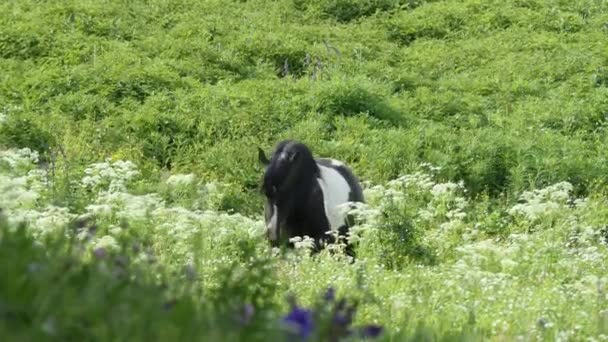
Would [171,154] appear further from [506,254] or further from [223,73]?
[506,254]

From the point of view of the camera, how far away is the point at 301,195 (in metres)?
10.2

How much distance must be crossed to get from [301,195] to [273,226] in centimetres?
58

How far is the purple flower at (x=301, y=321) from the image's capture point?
104 inches

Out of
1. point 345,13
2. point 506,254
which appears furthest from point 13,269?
point 345,13

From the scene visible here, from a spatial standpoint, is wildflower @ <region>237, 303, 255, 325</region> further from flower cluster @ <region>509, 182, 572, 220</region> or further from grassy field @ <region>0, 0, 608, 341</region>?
flower cluster @ <region>509, 182, 572, 220</region>

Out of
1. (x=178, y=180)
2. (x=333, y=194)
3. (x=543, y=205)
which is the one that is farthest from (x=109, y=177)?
(x=543, y=205)

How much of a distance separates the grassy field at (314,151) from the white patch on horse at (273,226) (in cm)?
26

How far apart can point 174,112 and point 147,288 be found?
38.0 ft

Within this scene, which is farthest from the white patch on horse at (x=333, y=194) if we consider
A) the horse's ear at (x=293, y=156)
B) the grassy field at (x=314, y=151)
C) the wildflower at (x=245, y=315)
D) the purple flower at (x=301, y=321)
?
the purple flower at (x=301, y=321)

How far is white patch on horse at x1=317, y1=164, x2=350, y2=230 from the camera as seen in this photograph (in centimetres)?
1039

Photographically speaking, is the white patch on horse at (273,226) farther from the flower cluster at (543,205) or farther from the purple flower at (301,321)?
the purple flower at (301,321)

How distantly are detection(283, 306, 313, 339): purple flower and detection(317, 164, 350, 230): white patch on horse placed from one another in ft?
24.3

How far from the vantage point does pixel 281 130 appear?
14.5 meters

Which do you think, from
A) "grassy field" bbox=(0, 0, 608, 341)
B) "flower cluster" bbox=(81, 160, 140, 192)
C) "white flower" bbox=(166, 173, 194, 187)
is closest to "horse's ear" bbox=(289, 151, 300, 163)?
"grassy field" bbox=(0, 0, 608, 341)
